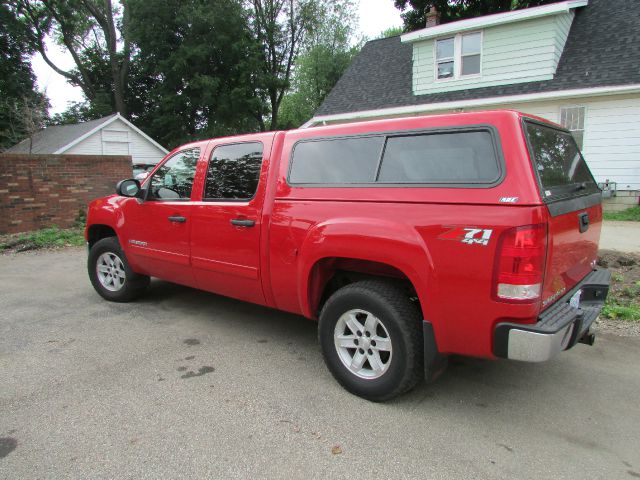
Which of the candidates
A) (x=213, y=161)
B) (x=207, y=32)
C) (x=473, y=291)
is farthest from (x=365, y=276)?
(x=207, y=32)

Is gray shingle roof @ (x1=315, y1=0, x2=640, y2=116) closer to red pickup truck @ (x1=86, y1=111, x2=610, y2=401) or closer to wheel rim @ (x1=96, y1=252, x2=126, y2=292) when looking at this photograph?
red pickup truck @ (x1=86, y1=111, x2=610, y2=401)

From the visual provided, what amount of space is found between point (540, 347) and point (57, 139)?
26786 millimetres

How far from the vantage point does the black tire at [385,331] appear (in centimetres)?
286

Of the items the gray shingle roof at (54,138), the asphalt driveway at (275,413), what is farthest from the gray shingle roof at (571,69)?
the gray shingle roof at (54,138)

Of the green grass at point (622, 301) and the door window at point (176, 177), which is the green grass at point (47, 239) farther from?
the green grass at point (622, 301)

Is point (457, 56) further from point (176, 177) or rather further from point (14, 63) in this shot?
point (14, 63)

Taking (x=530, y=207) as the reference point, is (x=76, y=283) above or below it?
below

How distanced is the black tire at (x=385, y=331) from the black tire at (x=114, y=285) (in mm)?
2949

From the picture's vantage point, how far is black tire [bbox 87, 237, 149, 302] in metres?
5.18

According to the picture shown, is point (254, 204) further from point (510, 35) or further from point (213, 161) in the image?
point (510, 35)

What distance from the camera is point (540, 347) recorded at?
240 centimetres

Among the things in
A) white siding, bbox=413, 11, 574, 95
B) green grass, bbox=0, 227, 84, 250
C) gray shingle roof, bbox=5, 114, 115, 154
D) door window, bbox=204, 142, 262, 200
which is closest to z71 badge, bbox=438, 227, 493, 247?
door window, bbox=204, 142, 262, 200

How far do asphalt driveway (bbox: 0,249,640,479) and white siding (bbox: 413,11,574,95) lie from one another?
1060 cm

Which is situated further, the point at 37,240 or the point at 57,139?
the point at 57,139
